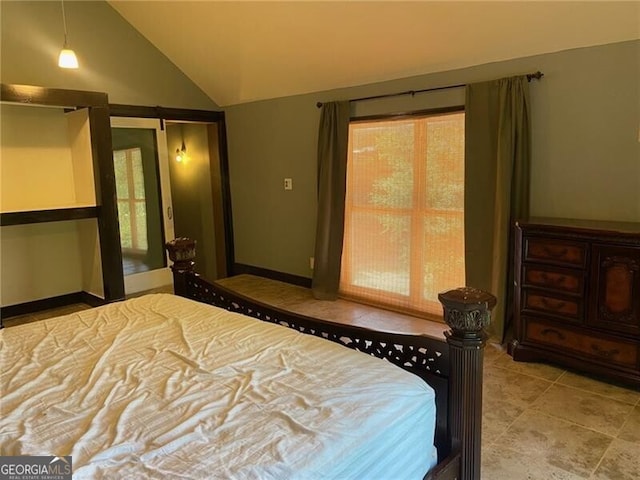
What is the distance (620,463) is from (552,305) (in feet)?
3.68

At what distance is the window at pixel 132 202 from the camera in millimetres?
5461

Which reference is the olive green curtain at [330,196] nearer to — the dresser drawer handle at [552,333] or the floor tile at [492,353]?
the floor tile at [492,353]

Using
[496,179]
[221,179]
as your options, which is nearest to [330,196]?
[496,179]

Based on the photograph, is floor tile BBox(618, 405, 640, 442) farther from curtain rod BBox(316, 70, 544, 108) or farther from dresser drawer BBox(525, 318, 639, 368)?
curtain rod BBox(316, 70, 544, 108)

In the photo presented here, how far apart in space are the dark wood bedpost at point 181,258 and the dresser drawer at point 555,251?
87.5 inches

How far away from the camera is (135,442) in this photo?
46.3 inches

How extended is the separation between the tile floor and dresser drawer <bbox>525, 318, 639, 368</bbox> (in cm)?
18

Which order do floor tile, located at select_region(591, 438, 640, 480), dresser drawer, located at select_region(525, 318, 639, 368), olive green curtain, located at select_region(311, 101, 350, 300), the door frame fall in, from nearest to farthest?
floor tile, located at select_region(591, 438, 640, 480) → dresser drawer, located at select_region(525, 318, 639, 368) → olive green curtain, located at select_region(311, 101, 350, 300) → the door frame

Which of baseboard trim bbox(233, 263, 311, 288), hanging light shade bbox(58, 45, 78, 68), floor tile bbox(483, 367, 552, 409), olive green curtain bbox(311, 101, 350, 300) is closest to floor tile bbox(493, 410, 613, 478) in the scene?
floor tile bbox(483, 367, 552, 409)

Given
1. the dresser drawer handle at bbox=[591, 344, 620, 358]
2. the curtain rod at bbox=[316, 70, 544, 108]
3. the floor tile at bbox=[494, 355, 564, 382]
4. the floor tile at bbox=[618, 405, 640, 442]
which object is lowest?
the floor tile at bbox=[618, 405, 640, 442]

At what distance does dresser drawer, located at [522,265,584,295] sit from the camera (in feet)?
9.73

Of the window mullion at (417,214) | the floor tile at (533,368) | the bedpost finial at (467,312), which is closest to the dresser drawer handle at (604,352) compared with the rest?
the floor tile at (533,368)

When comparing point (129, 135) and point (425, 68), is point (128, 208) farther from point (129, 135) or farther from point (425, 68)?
point (425, 68)

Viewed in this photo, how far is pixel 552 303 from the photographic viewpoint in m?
3.09
